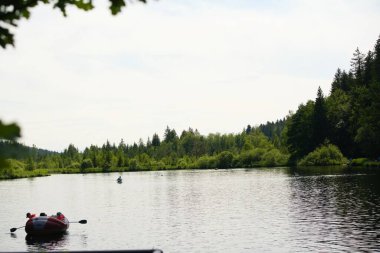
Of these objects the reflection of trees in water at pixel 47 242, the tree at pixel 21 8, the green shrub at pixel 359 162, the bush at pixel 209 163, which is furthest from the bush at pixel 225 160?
the tree at pixel 21 8

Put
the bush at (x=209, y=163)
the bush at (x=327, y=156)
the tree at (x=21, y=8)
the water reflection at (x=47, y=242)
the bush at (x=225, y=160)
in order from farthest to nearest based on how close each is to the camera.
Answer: the bush at (x=209, y=163) < the bush at (x=225, y=160) < the bush at (x=327, y=156) < the water reflection at (x=47, y=242) < the tree at (x=21, y=8)

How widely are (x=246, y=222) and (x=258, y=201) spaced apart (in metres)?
15.8

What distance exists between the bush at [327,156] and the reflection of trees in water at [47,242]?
10187 cm

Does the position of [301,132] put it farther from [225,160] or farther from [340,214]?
[340,214]

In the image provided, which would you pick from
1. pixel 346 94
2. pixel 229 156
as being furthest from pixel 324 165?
pixel 229 156

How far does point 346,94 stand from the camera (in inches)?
5655

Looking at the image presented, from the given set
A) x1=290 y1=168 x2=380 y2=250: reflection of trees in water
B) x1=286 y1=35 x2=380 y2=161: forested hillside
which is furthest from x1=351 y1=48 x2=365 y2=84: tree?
x1=290 y1=168 x2=380 y2=250: reflection of trees in water

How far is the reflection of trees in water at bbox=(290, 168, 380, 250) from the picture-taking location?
30.0 metres

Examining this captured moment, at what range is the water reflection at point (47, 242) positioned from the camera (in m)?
33.7

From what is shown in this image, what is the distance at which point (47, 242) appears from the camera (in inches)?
1414

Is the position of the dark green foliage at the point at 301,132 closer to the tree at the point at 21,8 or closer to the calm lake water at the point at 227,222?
the calm lake water at the point at 227,222

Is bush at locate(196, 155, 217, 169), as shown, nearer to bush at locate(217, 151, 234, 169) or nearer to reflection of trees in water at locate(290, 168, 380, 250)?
bush at locate(217, 151, 234, 169)

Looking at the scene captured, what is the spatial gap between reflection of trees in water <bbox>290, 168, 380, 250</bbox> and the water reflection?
59.3 ft

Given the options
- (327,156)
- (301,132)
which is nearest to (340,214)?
(327,156)
